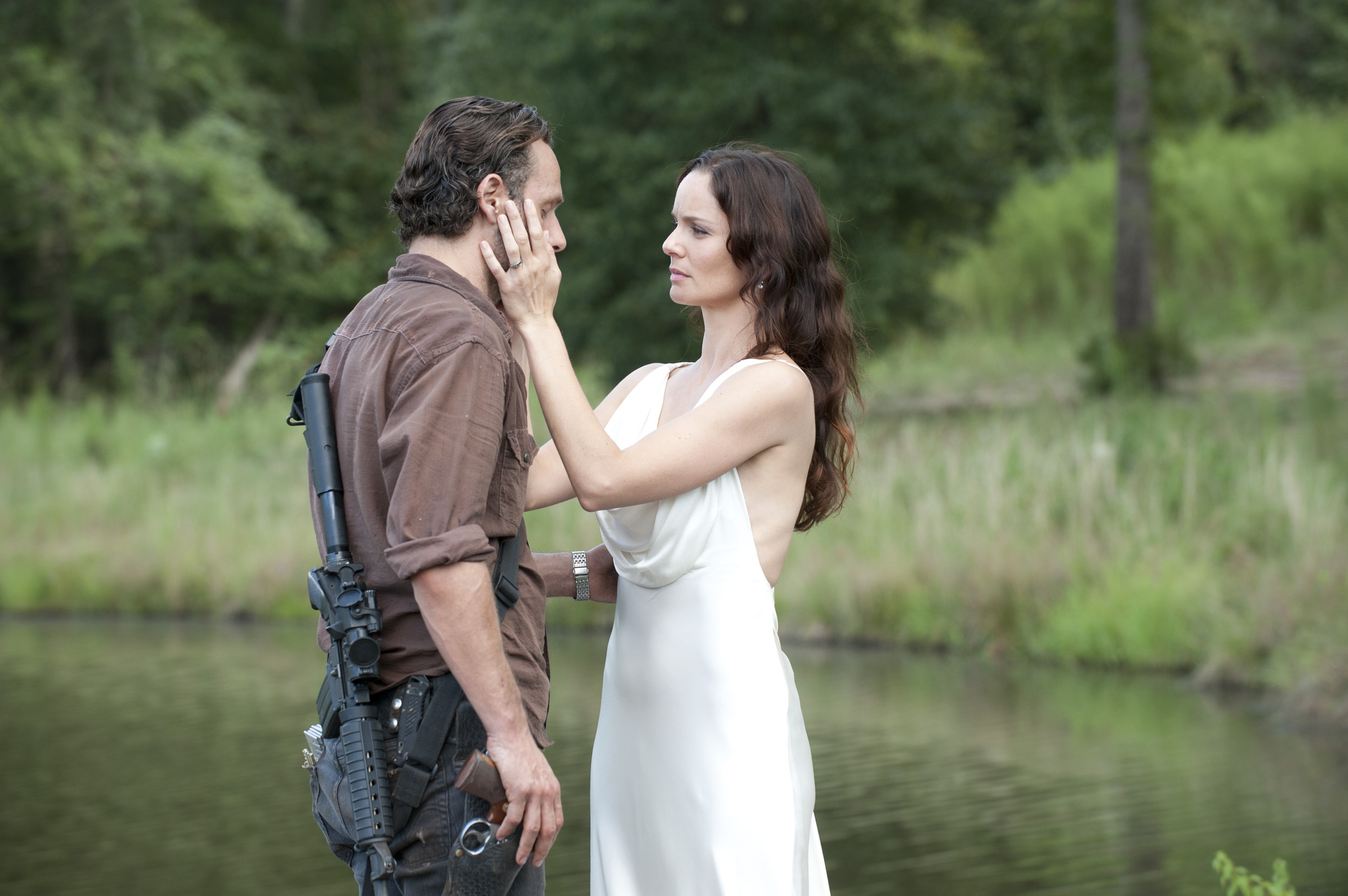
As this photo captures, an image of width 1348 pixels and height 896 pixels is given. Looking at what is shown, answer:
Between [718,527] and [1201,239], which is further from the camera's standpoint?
[1201,239]

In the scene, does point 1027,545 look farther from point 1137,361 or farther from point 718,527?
point 718,527

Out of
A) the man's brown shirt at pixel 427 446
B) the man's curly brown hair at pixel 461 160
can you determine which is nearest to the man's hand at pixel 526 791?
the man's brown shirt at pixel 427 446

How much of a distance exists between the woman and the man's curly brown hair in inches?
7.0

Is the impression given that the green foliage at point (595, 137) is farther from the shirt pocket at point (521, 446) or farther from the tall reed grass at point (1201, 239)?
the shirt pocket at point (521, 446)

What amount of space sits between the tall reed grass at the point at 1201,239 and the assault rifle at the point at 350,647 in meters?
14.7

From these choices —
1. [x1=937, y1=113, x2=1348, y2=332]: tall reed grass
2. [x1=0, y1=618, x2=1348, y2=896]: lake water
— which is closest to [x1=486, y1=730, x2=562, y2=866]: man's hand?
[x1=0, y1=618, x2=1348, y2=896]: lake water

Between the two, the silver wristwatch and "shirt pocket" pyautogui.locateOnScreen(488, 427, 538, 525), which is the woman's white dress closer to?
the silver wristwatch

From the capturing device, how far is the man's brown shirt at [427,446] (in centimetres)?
217

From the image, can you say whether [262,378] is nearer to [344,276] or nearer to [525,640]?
[344,276]

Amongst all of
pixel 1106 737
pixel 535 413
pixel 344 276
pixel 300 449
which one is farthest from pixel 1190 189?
pixel 344 276

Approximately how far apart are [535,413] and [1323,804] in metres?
9.69

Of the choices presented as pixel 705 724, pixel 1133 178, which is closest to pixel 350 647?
pixel 705 724

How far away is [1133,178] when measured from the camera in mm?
13922

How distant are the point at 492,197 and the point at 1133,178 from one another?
497 inches
